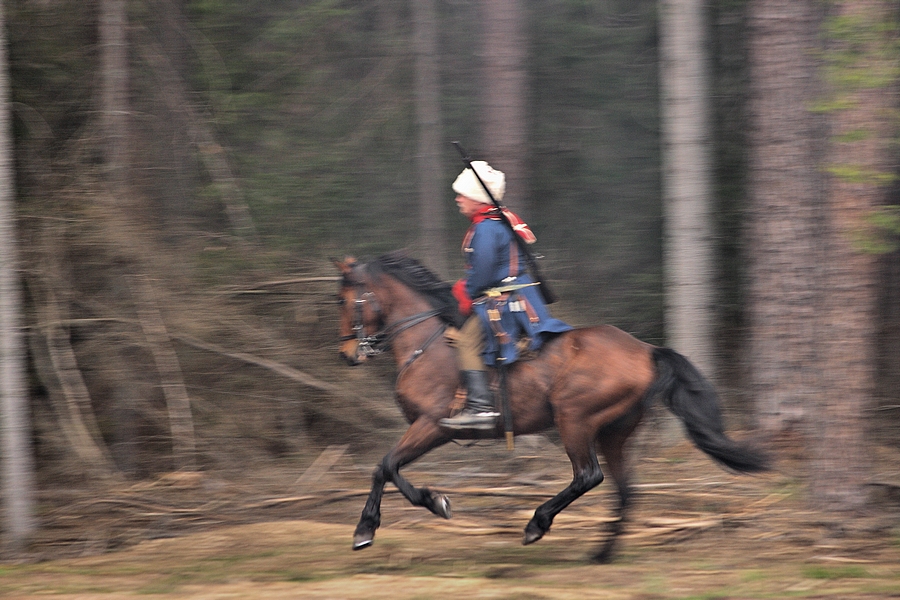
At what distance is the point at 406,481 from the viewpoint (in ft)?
22.5

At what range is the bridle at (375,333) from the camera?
7.30 metres

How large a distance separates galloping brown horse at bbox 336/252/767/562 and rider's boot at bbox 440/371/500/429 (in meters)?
0.12

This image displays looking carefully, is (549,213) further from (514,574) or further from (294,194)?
(514,574)

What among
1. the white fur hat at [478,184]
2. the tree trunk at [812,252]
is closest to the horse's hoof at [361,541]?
the white fur hat at [478,184]

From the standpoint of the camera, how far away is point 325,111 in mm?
14148

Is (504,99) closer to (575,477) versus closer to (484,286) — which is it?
(484,286)

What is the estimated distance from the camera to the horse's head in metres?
7.32

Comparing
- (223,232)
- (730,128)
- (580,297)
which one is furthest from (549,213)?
(223,232)

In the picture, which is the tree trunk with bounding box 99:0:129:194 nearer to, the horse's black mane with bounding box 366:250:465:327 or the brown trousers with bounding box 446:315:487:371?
the horse's black mane with bounding box 366:250:465:327

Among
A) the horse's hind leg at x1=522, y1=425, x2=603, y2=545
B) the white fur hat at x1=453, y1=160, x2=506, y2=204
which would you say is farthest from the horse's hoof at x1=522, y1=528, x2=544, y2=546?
the white fur hat at x1=453, y1=160, x2=506, y2=204

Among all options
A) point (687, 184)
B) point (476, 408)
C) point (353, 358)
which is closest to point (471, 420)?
point (476, 408)

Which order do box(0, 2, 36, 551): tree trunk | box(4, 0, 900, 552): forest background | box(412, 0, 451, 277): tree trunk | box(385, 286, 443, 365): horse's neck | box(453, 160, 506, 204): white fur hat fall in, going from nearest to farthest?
box(453, 160, 506, 204): white fur hat → box(385, 286, 443, 365): horse's neck → box(0, 2, 36, 551): tree trunk → box(4, 0, 900, 552): forest background → box(412, 0, 451, 277): tree trunk

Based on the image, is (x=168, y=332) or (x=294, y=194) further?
(x=294, y=194)

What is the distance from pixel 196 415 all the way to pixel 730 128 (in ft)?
28.8
